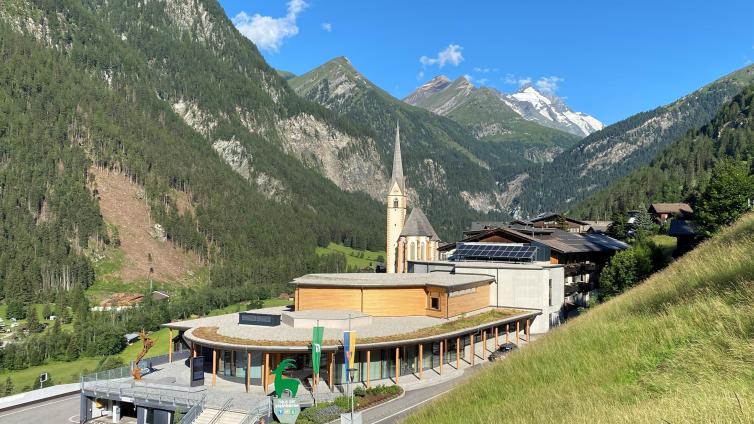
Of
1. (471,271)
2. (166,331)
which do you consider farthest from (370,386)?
(166,331)

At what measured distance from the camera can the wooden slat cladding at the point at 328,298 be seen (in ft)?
161

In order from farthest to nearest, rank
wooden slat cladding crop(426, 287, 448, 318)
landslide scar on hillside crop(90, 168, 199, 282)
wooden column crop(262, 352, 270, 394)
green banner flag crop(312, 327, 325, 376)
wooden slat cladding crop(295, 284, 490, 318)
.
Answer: landslide scar on hillside crop(90, 168, 199, 282), wooden slat cladding crop(295, 284, 490, 318), wooden slat cladding crop(426, 287, 448, 318), wooden column crop(262, 352, 270, 394), green banner flag crop(312, 327, 325, 376)

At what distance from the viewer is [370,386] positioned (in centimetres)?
3862

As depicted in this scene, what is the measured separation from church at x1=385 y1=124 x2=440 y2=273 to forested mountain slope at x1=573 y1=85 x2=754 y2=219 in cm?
8859

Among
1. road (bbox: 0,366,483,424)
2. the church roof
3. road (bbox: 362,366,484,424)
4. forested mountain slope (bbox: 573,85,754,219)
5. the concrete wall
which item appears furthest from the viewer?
forested mountain slope (bbox: 573,85,754,219)

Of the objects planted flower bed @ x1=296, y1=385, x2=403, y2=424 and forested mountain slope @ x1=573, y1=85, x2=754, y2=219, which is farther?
forested mountain slope @ x1=573, y1=85, x2=754, y2=219

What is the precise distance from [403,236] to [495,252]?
92.0 ft

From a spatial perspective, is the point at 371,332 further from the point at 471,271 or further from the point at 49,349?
the point at 49,349

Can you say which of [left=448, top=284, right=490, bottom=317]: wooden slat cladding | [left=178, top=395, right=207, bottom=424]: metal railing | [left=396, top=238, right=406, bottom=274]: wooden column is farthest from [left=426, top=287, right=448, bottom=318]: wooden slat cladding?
[left=396, top=238, right=406, bottom=274]: wooden column

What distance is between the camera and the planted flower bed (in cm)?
3180

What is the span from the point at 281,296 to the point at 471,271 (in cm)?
10289

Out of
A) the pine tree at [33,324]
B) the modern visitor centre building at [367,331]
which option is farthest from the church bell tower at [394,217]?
the pine tree at [33,324]

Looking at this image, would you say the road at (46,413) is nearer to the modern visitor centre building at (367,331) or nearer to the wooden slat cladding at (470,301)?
the modern visitor centre building at (367,331)

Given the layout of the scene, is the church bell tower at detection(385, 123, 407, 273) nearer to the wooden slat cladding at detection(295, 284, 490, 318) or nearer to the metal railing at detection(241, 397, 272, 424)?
the wooden slat cladding at detection(295, 284, 490, 318)
